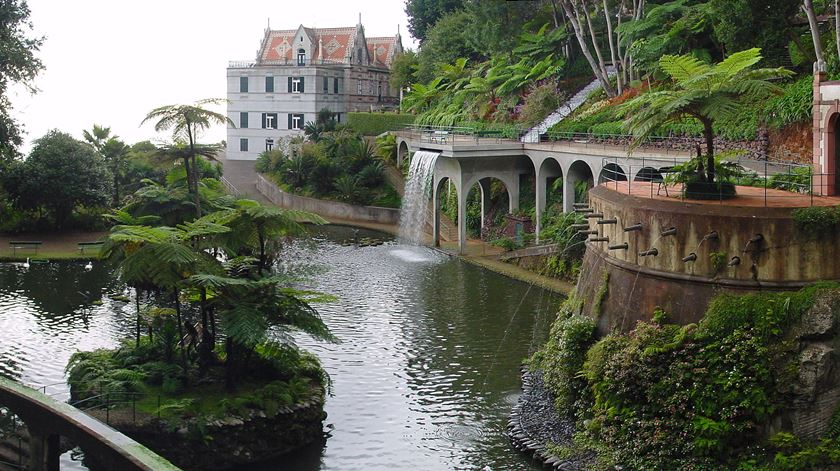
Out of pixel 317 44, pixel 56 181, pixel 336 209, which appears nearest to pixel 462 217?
pixel 336 209

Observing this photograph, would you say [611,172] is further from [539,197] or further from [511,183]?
[511,183]

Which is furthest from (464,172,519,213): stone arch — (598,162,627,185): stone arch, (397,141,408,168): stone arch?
(397,141,408,168): stone arch

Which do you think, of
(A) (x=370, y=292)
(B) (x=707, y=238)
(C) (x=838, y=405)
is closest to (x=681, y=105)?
(B) (x=707, y=238)

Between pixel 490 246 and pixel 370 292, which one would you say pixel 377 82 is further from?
pixel 370 292

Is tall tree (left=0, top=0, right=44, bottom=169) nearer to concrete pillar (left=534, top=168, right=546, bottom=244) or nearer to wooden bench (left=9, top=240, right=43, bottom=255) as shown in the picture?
wooden bench (left=9, top=240, right=43, bottom=255)

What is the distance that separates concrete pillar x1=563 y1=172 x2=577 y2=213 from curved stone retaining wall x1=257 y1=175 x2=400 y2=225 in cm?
1327

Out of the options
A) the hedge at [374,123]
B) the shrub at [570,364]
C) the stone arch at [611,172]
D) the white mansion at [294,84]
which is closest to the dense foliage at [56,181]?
the hedge at [374,123]

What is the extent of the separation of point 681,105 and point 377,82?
2451 inches

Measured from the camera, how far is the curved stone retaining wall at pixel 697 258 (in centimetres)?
2044

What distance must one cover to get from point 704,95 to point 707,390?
607 centimetres

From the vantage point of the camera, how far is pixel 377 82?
272 ft

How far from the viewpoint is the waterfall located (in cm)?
4816

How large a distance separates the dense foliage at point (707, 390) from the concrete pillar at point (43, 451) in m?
9.95

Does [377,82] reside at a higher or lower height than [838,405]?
higher
